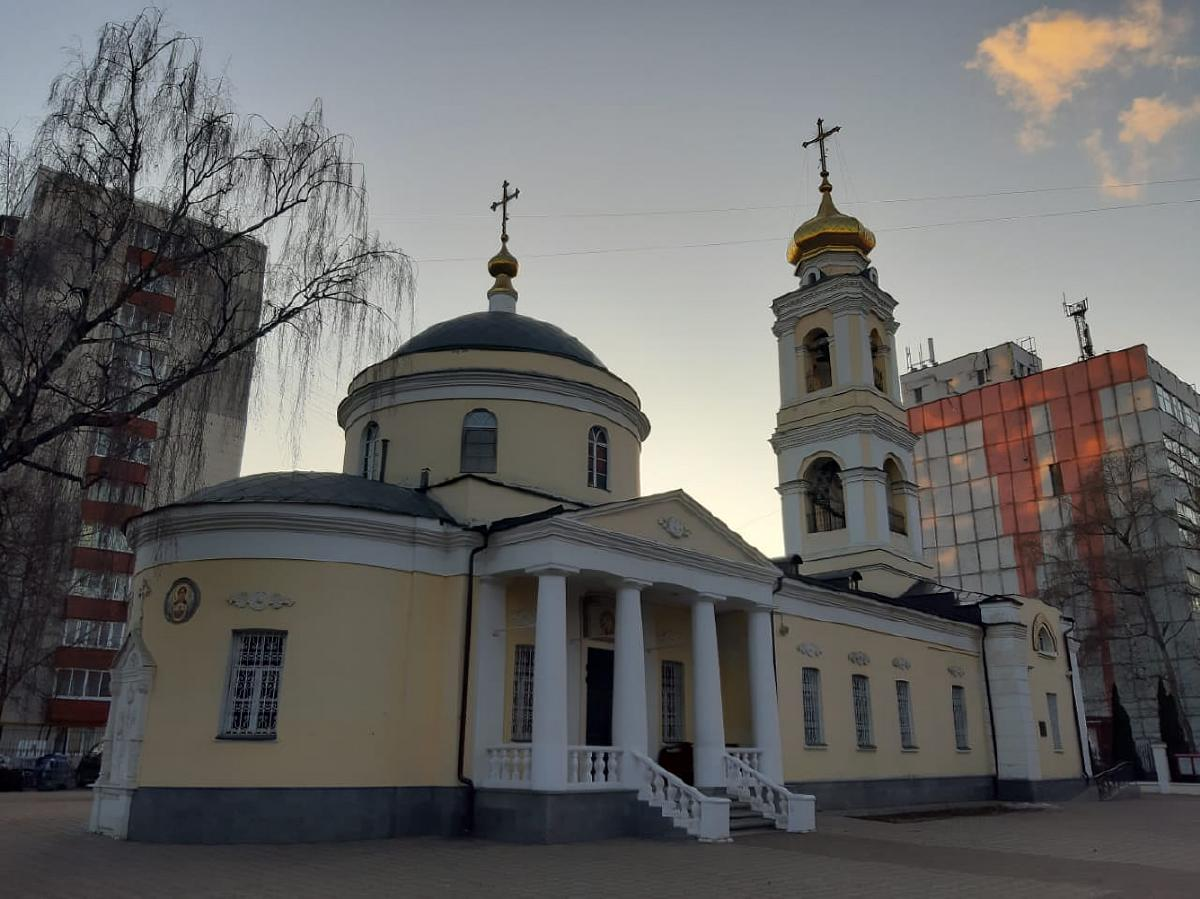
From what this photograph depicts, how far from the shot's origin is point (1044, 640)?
26.3m

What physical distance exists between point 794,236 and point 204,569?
66.7 feet

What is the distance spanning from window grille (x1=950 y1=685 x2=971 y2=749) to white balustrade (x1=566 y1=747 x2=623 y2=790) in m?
13.2

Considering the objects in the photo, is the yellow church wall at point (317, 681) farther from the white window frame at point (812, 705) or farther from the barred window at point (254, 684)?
the white window frame at point (812, 705)

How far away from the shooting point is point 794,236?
2822 cm

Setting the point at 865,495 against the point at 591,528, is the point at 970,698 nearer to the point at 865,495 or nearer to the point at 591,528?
the point at 865,495

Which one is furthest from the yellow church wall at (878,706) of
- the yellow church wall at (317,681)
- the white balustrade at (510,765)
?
the yellow church wall at (317,681)

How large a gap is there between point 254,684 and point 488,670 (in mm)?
3322

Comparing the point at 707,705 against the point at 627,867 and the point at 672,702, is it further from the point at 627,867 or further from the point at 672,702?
the point at 627,867

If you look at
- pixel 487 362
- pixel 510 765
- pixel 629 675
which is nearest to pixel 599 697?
pixel 629 675

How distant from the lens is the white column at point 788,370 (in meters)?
27.1

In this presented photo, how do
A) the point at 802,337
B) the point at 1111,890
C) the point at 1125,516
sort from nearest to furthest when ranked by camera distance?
the point at 1111,890 → the point at 802,337 → the point at 1125,516

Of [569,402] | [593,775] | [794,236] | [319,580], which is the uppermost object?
[794,236]

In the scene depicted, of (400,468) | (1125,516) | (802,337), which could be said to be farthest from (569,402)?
(1125,516)

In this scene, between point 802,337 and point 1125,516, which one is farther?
point 1125,516
